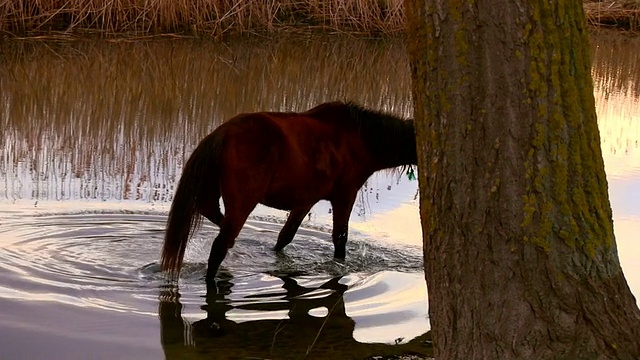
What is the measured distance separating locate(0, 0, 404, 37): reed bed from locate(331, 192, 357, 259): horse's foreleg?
36.1ft

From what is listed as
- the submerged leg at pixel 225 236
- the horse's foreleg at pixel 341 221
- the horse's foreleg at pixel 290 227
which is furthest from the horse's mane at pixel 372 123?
the submerged leg at pixel 225 236

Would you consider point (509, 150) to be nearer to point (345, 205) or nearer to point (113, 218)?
point (345, 205)

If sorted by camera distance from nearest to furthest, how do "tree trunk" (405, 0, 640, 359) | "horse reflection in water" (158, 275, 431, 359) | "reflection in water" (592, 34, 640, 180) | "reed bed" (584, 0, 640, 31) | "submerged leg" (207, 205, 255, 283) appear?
"tree trunk" (405, 0, 640, 359), "horse reflection in water" (158, 275, 431, 359), "submerged leg" (207, 205, 255, 283), "reflection in water" (592, 34, 640, 180), "reed bed" (584, 0, 640, 31)

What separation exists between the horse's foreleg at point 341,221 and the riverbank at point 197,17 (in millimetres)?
10899

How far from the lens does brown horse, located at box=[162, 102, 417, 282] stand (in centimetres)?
585

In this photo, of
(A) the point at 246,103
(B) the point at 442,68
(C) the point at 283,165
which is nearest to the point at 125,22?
(A) the point at 246,103

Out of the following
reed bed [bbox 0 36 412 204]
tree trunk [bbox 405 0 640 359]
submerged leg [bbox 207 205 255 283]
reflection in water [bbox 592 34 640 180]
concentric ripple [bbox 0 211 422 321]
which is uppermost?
tree trunk [bbox 405 0 640 359]

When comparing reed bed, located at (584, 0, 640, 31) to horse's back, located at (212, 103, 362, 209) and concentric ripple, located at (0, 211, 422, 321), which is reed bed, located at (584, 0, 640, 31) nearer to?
concentric ripple, located at (0, 211, 422, 321)

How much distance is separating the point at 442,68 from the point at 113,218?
459 centimetres

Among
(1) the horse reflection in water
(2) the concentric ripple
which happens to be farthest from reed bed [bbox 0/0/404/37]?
(1) the horse reflection in water

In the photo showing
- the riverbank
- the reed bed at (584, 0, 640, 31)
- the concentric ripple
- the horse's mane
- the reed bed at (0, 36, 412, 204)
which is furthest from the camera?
the reed bed at (584, 0, 640, 31)

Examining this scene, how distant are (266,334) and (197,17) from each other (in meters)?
13.0

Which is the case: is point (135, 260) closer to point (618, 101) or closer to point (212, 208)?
point (212, 208)

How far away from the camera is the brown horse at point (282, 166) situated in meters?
5.85
